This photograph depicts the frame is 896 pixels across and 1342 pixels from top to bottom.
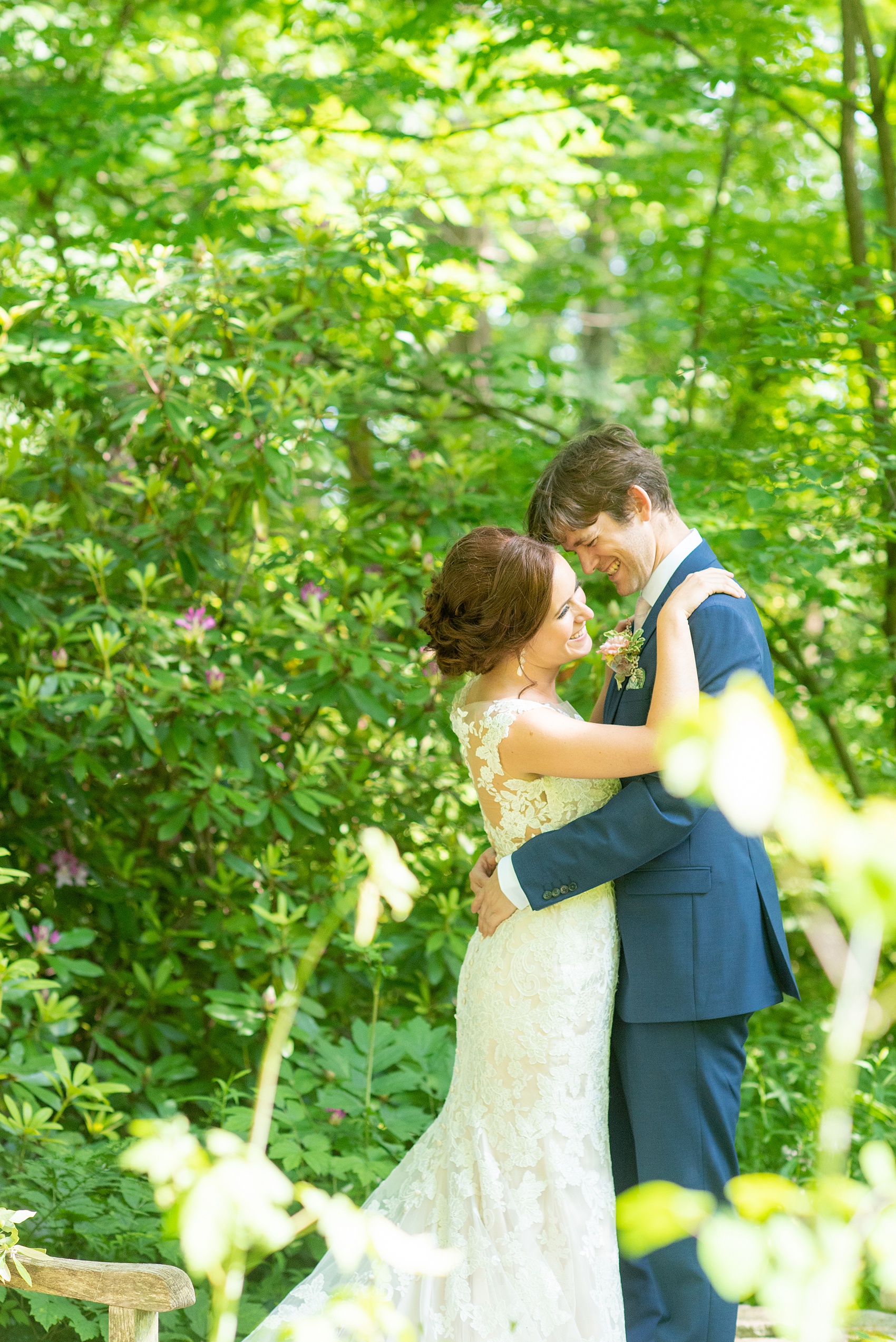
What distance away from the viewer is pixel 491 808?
2.23m

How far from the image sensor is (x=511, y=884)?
83.3 inches

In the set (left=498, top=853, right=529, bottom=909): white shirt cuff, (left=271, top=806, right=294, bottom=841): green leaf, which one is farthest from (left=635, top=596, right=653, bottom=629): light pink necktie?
(left=271, top=806, right=294, bottom=841): green leaf

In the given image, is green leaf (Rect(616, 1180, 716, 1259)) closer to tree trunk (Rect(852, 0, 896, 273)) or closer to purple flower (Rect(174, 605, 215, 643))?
purple flower (Rect(174, 605, 215, 643))

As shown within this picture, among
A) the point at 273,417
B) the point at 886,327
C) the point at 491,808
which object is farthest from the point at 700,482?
the point at 491,808

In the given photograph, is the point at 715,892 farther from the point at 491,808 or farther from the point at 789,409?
the point at 789,409

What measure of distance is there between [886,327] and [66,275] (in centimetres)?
280

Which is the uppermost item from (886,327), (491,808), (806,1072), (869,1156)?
(869,1156)

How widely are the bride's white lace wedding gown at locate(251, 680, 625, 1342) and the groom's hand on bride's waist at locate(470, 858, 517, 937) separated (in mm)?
25

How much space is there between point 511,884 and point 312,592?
58.3 inches

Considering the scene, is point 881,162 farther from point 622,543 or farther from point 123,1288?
point 123,1288

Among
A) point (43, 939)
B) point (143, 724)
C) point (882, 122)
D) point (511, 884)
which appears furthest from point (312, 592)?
point (882, 122)

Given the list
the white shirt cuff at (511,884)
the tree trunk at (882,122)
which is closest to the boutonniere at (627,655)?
the white shirt cuff at (511,884)

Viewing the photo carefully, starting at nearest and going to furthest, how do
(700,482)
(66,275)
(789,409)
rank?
1. (700,482)
2. (66,275)
3. (789,409)

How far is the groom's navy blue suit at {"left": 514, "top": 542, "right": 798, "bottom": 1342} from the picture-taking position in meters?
2.03
